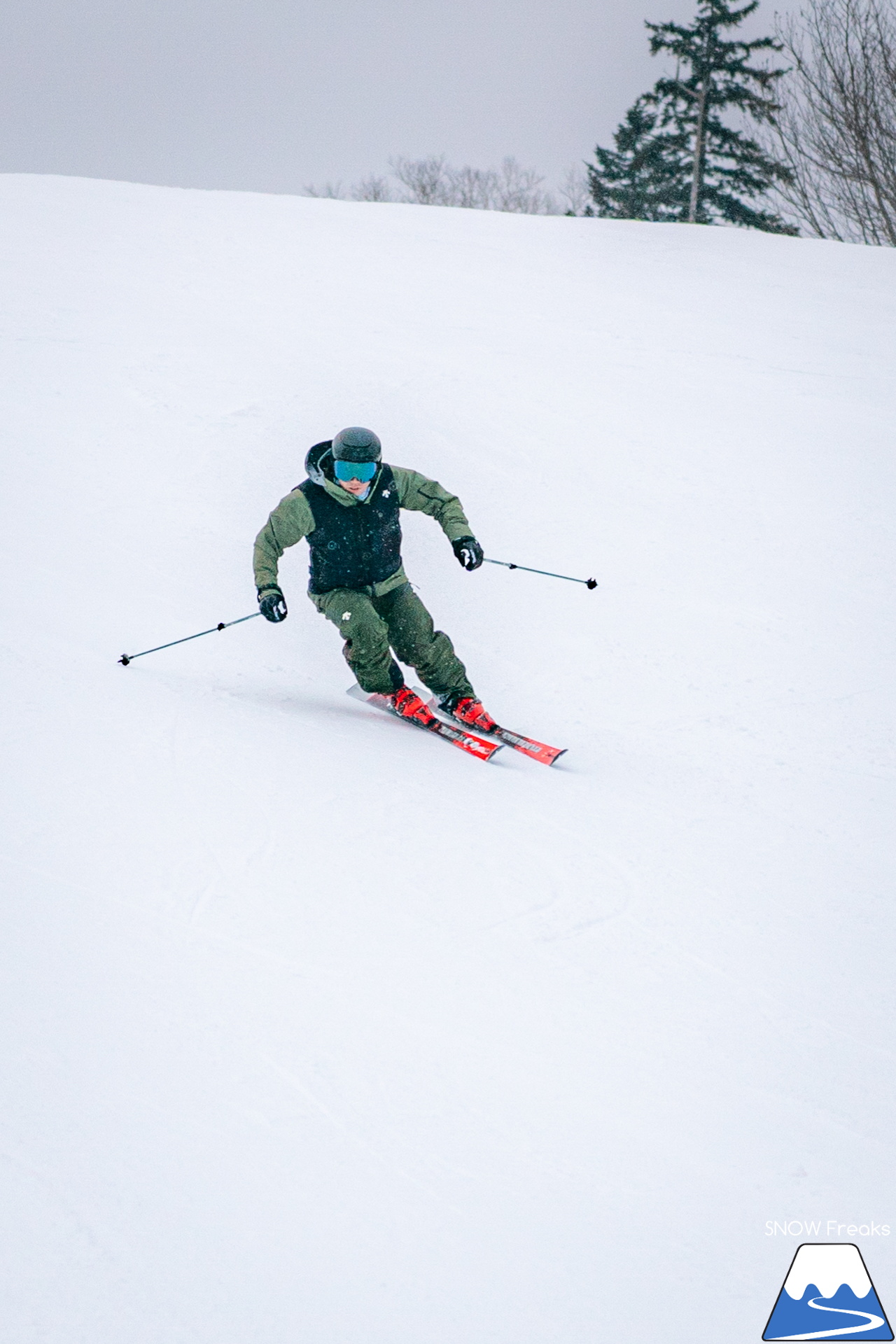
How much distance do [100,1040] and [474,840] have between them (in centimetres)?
153

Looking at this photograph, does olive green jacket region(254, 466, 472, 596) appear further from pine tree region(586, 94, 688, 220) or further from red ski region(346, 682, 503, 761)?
pine tree region(586, 94, 688, 220)

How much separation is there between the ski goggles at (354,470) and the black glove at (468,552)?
21.9 inches

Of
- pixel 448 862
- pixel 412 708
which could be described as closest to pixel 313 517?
pixel 412 708

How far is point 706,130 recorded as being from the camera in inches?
878

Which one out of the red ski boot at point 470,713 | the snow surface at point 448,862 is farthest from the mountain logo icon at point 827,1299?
the red ski boot at point 470,713

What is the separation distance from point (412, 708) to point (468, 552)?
2.79 feet

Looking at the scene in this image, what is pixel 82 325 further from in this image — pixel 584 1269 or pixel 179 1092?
pixel 584 1269

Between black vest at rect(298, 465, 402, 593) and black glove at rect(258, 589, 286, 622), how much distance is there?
0.36 m

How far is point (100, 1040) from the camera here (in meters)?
2.44

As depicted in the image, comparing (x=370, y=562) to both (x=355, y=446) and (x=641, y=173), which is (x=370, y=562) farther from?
(x=641, y=173)

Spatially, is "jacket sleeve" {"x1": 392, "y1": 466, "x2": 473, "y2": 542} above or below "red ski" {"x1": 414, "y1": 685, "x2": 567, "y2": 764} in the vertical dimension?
above

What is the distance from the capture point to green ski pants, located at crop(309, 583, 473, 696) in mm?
4715

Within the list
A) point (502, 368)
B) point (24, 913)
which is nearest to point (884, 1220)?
point (24, 913)

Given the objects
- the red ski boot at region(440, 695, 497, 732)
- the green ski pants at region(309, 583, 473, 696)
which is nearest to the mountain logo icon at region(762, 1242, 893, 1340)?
the red ski boot at region(440, 695, 497, 732)
